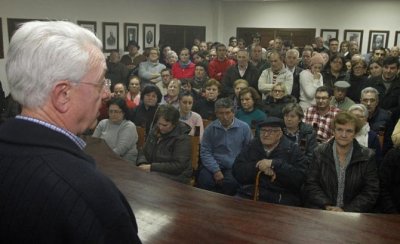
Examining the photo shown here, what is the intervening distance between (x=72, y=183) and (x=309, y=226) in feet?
3.99

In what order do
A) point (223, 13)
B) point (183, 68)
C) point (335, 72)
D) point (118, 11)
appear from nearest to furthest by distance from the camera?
point (335, 72), point (183, 68), point (118, 11), point (223, 13)

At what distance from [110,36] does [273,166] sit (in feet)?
24.1

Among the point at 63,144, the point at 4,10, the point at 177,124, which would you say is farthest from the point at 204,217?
the point at 4,10

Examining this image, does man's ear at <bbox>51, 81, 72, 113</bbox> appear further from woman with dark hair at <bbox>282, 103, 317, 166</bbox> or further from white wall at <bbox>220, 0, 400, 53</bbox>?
white wall at <bbox>220, 0, 400, 53</bbox>

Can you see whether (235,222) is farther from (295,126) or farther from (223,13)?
(223,13)

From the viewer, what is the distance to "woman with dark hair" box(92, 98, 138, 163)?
3740mm

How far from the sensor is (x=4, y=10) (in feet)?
24.0

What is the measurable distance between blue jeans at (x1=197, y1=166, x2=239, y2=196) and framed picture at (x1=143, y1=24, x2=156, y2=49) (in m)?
7.18

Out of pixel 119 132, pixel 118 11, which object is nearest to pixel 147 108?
pixel 119 132

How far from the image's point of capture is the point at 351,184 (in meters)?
2.71

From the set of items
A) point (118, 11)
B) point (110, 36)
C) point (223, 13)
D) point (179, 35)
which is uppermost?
point (223, 13)

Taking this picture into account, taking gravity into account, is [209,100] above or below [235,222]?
above

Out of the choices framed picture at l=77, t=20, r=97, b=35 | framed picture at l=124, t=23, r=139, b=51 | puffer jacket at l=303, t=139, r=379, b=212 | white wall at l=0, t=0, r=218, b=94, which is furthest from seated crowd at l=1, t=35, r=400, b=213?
framed picture at l=124, t=23, r=139, b=51

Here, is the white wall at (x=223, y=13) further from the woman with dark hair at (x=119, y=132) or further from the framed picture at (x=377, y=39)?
the woman with dark hair at (x=119, y=132)
